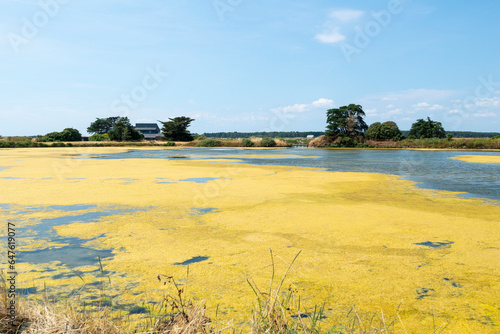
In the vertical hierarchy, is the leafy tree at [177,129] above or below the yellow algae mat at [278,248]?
above

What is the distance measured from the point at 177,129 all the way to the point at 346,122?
2939 cm

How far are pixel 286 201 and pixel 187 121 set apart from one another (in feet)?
190

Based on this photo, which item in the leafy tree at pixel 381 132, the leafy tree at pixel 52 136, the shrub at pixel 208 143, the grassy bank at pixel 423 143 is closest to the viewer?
the grassy bank at pixel 423 143

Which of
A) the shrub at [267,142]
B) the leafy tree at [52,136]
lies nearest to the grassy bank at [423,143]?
the shrub at [267,142]

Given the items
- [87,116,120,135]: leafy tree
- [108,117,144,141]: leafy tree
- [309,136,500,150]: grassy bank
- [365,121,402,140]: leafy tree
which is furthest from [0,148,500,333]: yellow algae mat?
[87,116,120,135]: leafy tree

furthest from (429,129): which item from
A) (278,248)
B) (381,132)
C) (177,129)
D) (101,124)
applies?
(101,124)

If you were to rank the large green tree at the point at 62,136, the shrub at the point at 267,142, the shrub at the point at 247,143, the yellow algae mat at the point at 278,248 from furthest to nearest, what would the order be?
1. the large green tree at the point at 62,136
2. the shrub at the point at 247,143
3. the shrub at the point at 267,142
4. the yellow algae mat at the point at 278,248

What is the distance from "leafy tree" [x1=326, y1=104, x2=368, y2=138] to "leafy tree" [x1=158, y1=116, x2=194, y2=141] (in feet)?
84.2

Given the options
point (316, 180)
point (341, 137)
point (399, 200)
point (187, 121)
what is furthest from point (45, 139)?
point (399, 200)

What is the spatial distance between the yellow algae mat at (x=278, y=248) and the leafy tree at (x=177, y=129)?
54.5 meters

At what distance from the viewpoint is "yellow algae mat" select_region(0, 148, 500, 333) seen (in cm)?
317

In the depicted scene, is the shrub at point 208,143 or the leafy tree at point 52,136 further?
the leafy tree at point 52,136

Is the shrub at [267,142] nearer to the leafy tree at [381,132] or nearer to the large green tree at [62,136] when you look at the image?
the leafy tree at [381,132]

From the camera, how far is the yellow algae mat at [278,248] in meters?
3.17
